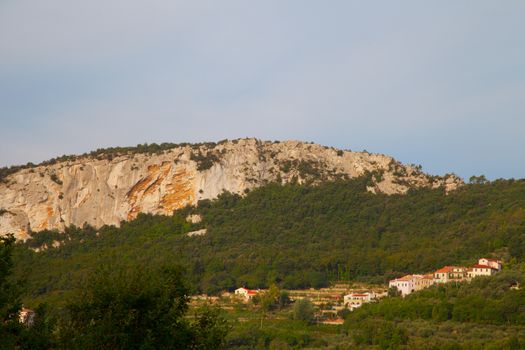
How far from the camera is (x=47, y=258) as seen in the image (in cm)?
8525

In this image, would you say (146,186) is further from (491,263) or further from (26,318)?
(26,318)

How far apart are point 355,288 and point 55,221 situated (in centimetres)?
3651

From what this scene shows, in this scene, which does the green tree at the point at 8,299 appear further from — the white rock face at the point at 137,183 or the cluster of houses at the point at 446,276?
the white rock face at the point at 137,183

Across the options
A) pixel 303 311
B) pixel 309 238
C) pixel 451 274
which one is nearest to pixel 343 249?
pixel 309 238

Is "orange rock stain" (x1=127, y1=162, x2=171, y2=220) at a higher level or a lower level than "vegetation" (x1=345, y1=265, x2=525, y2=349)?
higher

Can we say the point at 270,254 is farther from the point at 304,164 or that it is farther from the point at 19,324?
the point at 19,324

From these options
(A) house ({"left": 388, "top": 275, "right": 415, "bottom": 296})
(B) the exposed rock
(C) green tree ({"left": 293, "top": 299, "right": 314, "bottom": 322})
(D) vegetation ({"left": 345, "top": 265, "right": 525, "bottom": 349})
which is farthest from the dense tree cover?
(D) vegetation ({"left": 345, "top": 265, "right": 525, "bottom": 349})

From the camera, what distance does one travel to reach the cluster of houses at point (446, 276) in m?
66.1

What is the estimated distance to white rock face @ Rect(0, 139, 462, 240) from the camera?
3696 inches

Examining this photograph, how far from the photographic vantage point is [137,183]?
311 feet

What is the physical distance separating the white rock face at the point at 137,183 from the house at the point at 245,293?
2242cm

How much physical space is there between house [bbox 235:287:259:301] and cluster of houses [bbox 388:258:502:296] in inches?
457

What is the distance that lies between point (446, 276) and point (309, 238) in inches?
827

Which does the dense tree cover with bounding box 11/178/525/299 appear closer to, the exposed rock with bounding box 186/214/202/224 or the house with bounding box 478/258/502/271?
the exposed rock with bounding box 186/214/202/224
